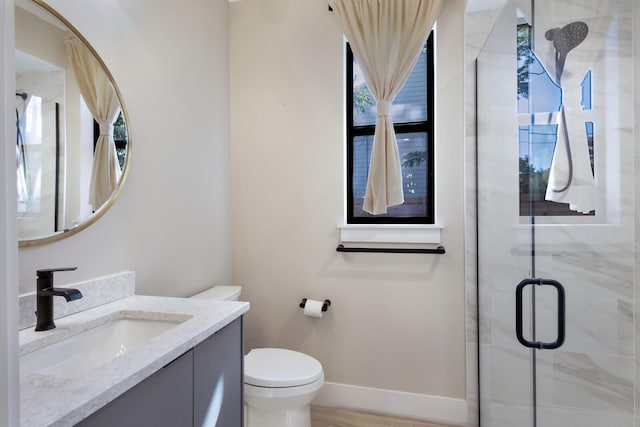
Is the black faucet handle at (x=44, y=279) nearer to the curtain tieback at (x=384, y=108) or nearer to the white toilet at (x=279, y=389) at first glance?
the white toilet at (x=279, y=389)

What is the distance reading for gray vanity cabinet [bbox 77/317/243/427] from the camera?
76 cm

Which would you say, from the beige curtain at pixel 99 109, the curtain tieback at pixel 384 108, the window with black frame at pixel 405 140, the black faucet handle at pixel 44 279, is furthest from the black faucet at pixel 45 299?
the curtain tieback at pixel 384 108

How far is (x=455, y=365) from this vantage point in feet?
6.60

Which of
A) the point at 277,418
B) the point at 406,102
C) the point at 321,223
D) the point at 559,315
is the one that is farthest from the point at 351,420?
the point at 406,102

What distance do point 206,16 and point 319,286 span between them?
1735 mm

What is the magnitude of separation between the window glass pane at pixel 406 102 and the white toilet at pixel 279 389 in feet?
4.73

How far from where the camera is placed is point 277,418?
5.34ft

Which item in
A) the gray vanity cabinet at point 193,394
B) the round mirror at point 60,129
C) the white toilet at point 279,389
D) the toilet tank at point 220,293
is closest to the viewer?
the gray vanity cabinet at point 193,394

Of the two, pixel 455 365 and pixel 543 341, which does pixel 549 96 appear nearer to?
pixel 543 341

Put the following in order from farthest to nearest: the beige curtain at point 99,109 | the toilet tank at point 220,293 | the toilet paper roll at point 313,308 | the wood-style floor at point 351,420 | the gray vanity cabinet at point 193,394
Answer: the toilet paper roll at point 313,308 < the wood-style floor at point 351,420 < the toilet tank at point 220,293 < the beige curtain at point 99,109 < the gray vanity cabinet at point 193,394

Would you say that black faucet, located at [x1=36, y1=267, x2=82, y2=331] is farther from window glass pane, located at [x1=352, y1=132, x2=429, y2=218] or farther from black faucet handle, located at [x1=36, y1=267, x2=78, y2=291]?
window glass pane, located at [x1=352, y1=132, x2=429, y2=218]

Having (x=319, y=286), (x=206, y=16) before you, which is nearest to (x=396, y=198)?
(x=319, y=286)

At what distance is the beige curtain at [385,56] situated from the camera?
1954mm

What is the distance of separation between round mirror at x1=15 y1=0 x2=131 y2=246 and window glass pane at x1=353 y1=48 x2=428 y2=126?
134 centimetres
